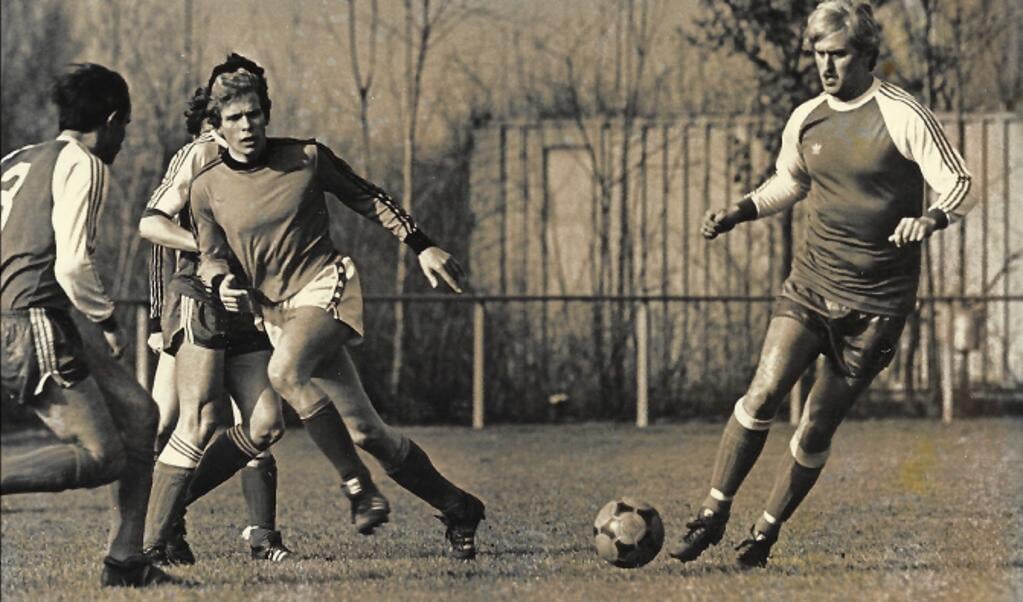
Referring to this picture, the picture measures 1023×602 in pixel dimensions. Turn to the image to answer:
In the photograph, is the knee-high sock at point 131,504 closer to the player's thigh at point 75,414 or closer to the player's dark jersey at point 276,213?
the player's thigh at point 75,414

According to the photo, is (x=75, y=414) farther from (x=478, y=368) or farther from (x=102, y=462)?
(x=478, y=368)

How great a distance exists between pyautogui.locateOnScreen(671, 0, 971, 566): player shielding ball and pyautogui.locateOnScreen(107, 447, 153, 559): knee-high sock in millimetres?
2068

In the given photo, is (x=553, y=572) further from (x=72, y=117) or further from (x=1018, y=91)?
(x=1018, y=91)

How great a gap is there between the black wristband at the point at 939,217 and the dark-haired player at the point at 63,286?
2.87m

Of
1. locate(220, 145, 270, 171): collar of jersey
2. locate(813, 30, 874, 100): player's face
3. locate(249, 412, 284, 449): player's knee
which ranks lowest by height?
locate(249, 412, 284, 449): player's knee

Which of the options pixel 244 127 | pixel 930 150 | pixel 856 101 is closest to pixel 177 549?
pixel 244 127

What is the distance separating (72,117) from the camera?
20.2 ft

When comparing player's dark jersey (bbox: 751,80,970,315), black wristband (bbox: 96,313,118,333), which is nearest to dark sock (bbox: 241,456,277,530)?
black wristband (bbox: 96,313,118,333)

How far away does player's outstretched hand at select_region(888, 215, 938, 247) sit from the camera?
666cm

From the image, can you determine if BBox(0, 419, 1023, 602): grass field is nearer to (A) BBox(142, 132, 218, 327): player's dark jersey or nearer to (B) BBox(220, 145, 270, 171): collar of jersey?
(A) BBox(142, 132, 218, 327): player's dark jersey

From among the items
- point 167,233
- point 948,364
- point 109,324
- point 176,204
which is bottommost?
point 948,364

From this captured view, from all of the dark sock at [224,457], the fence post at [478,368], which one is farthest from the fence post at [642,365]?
the dark sock at [224,457]

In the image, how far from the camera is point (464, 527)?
7.55 metres

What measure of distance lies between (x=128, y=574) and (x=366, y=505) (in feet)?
3.22
